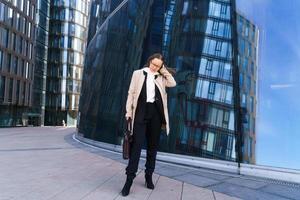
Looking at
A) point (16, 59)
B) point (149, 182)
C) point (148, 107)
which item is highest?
point (16, 59)

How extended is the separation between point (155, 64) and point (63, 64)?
6569cm

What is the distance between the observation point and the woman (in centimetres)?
509

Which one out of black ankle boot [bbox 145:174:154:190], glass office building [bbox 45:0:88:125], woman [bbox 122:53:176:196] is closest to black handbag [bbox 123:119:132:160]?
woman [bbox 122:53:176:196]

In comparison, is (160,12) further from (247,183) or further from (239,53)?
(247,183)

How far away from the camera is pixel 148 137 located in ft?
17.6

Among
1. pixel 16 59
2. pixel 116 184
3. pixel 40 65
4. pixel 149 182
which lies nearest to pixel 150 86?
pixel 149 182

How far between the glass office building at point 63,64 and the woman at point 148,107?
63682 millimetres

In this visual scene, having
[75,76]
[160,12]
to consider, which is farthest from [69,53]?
[160,12]

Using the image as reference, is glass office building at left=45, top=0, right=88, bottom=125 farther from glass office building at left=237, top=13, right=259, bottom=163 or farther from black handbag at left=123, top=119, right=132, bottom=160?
black handbag at left=123, top=119, right=132, bottom=160

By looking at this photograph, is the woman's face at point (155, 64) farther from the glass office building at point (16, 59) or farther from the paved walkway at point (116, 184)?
the glass office building at point (16, 59)

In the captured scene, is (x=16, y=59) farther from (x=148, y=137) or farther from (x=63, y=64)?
(x=148, y=137)

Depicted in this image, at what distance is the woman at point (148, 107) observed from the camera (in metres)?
5.09

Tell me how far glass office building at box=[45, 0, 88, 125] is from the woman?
209 ft

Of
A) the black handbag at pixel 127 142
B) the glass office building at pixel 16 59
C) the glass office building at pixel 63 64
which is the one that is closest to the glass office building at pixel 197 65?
the black handbag at pixel 127 142
